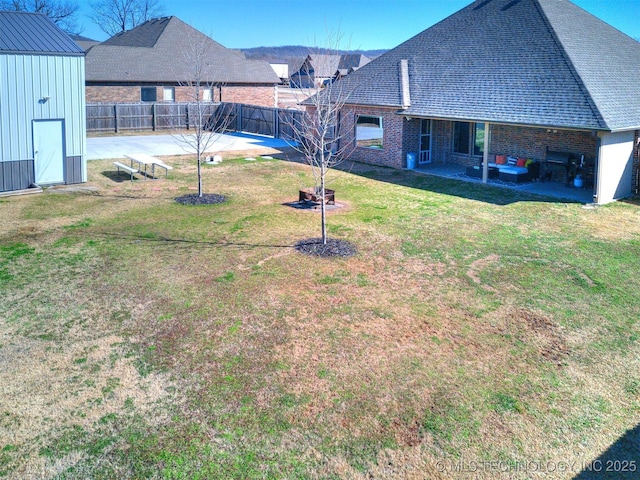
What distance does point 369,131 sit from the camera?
24.4 meters

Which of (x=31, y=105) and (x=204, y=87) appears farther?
(x=204, y=87)

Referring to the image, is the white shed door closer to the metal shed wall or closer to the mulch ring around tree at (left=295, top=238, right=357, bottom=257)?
the metal shed wall

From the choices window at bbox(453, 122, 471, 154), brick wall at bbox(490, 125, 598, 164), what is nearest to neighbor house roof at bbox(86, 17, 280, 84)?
window at bbox(453, 122, 471, 154)

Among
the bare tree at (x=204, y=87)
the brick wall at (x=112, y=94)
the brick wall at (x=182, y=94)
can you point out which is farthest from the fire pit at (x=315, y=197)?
the brick wall at (x=112, y=94)

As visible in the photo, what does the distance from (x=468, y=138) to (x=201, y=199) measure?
36.6 ft

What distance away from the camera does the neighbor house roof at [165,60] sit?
37.2 meters

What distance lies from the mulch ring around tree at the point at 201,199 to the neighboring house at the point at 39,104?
454 centimetres

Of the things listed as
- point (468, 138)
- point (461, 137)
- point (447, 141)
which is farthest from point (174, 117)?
point (468, 138)

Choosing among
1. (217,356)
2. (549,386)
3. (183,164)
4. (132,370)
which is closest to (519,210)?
(549,386)

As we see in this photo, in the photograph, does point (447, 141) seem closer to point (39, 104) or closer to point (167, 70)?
point (39, 104)

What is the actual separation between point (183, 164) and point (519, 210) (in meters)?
13.5

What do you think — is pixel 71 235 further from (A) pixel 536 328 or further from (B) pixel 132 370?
(A) pixel 536 328

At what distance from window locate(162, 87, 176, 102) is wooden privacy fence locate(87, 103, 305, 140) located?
171 inches

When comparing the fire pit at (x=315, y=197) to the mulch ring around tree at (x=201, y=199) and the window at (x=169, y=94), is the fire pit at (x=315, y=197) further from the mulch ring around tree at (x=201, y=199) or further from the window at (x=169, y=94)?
the window at (x=169, y=94)
